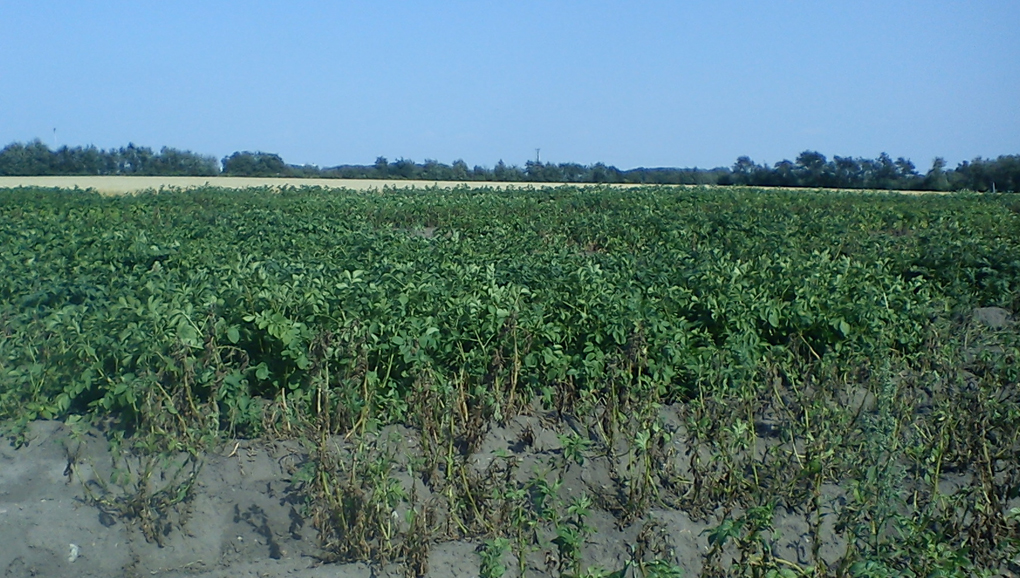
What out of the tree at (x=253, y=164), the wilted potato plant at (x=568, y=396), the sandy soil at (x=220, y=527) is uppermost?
the tree at (x=253, y=164)

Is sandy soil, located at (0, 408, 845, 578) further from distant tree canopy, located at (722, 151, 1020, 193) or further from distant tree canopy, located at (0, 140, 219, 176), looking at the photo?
distant tree canopy, located at (0, 140, 219, 176)

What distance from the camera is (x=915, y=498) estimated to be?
14.4ft

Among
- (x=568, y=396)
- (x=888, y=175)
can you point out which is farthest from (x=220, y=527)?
(x=888, y=175)

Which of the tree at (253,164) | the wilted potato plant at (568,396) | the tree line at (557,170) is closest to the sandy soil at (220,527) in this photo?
the wilted potato plant at (568,396)

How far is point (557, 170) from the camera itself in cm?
4888

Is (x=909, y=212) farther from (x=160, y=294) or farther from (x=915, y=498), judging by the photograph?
(x=160, y=294)

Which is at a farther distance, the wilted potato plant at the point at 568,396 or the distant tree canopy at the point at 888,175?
the distant tree canopy at the point at 888,175

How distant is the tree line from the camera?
128 feet

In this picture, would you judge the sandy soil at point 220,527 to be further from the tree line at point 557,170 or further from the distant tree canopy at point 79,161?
A: the distant tree canopy at point 79,161

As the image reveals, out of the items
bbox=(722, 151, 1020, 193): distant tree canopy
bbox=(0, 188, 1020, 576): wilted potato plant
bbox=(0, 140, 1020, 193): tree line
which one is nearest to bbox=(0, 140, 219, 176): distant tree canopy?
bbox=(0, 140, 1020, 193): tree line

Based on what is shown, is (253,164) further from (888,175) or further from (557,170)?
(888,175)

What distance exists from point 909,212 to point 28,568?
1715 cm

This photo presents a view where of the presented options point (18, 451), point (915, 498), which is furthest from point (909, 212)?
point (18, 451)

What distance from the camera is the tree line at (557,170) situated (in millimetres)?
38969
